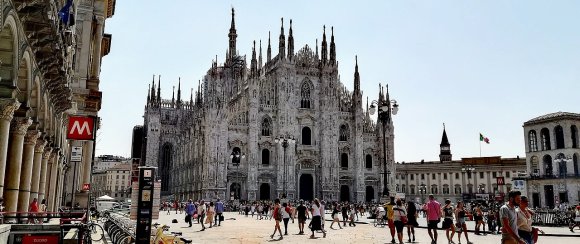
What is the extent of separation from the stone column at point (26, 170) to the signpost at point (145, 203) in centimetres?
505

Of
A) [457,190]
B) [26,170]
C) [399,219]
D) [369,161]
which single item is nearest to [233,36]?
[369,161]

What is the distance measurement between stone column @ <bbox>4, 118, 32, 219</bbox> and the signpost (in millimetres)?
3873

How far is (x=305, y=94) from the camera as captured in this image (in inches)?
2394

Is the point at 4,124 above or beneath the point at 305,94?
beneath

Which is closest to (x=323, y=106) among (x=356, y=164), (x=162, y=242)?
(x=356, y=164)

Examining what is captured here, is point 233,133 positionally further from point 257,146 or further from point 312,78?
point 312,78

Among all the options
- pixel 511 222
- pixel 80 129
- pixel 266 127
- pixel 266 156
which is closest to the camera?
pixel 511 222

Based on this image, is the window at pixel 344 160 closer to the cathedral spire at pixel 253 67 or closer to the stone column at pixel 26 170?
the cathedral spire at pixel 253 67

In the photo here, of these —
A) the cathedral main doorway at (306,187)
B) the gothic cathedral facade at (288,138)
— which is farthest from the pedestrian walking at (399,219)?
the cathedral main doorway at (306,187)

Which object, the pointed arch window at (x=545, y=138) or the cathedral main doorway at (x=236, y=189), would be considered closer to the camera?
the pointed arch window at (x=545, y=138)

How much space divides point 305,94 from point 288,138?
8364 mm

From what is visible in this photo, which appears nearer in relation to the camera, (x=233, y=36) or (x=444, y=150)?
(x=233, y=36)

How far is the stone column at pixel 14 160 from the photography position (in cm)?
1170

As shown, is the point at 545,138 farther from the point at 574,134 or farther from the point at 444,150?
the point at 444,150
